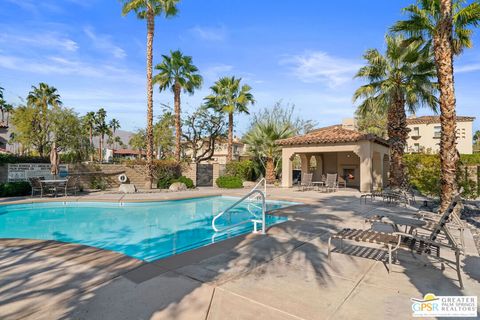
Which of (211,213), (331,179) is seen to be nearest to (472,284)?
(211,213)

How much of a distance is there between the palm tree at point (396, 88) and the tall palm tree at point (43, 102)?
27218mm

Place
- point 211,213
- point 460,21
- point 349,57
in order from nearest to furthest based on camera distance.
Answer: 1. point 460,21
2. point 211,213
3. point 349,57

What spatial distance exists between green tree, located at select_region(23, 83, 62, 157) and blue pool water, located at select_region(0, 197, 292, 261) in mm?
16317

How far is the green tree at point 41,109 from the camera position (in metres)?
25.5

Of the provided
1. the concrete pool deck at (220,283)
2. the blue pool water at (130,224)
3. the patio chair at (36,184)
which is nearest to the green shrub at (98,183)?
the patio chair at (36,184)

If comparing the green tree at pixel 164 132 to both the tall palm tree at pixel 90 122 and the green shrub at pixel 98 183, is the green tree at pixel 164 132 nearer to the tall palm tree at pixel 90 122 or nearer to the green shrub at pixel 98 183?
the tall palm tree at pixel 90 122

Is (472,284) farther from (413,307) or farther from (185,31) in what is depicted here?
(185,31)

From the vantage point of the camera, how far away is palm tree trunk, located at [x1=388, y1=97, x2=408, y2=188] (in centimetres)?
1638

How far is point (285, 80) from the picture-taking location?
25047mm

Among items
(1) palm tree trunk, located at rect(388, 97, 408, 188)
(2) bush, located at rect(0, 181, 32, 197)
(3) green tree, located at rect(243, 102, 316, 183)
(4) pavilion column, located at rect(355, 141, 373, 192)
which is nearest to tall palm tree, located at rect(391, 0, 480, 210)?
(1) palm tree trunk, located at rect(388, 97, 408, 188)

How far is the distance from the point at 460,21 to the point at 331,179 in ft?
32.2

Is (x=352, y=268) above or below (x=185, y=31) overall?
below

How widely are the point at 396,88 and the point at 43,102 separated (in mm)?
32400

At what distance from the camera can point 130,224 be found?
987cm
